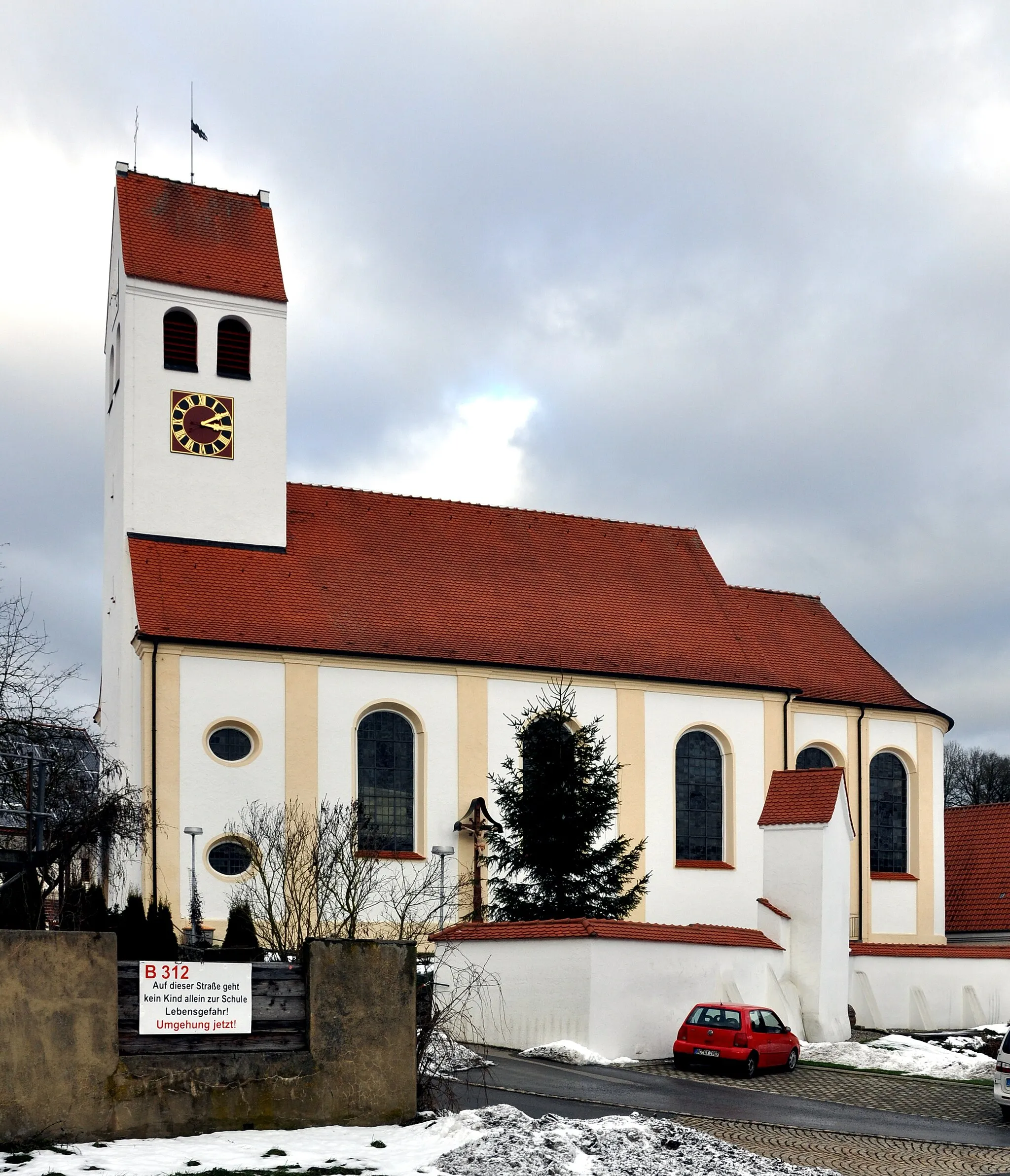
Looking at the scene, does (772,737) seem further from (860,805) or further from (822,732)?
(860,805)

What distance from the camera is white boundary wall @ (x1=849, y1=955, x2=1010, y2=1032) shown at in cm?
3122

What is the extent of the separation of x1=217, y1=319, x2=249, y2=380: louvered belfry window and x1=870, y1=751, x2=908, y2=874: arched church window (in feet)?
62.5

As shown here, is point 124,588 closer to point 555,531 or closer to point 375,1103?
point 555,531

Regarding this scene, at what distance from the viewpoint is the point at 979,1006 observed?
32.4 meters

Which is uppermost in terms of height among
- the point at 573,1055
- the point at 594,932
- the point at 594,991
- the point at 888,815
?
the point at 888,815

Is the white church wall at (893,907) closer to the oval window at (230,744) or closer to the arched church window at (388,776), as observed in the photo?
the arched church window at (388,776)

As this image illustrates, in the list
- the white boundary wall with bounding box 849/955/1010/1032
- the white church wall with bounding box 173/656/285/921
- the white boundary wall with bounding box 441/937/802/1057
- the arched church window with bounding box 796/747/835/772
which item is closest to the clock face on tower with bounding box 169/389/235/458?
the white church wall with bounding box 173/656/285/921

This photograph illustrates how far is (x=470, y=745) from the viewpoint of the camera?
36.0 metres

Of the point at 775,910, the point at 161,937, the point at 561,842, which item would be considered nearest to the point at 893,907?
the point at 775,910

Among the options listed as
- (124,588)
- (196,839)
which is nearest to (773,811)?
(196,839)

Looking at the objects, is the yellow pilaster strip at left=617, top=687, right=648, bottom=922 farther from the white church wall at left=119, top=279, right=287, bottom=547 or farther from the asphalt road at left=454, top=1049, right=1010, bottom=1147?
the asphalt road at left=454, top=1049, right=1010, bottom=1147

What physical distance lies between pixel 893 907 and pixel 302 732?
1625 cm

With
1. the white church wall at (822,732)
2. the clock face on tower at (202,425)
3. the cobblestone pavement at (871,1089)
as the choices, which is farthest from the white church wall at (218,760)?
the white church wall at (822,732)

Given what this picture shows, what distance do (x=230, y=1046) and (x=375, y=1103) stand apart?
155 cm
